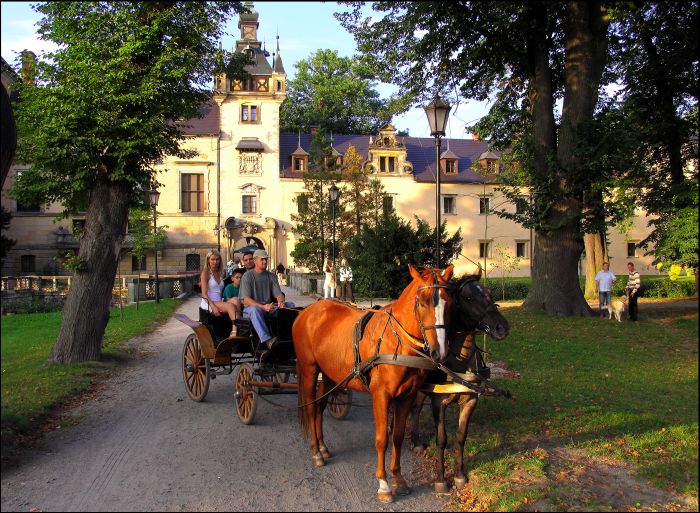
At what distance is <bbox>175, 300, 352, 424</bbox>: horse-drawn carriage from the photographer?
745 cm

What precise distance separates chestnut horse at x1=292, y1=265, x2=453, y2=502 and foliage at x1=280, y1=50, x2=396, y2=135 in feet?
187

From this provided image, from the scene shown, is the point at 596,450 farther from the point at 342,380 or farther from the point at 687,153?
the point at 687,153

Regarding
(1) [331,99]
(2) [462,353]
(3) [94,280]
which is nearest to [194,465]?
(2) [462,353]

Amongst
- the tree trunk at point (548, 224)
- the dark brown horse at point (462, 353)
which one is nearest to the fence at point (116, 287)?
the tree trunk at point (548, 224)

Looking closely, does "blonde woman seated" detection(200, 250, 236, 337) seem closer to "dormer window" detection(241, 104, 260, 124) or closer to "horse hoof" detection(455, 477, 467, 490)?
"horse hoof" detection(455, 477, 467, 490)

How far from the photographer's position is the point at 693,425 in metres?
6.80

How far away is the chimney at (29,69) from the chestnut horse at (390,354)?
28.5ft

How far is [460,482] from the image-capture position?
5.38 meters

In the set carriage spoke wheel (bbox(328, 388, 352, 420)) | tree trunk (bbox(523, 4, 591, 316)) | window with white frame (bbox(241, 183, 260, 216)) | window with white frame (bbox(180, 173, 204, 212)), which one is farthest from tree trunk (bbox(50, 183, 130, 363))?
window with white frame (bbox(180, 173, 204, 212))

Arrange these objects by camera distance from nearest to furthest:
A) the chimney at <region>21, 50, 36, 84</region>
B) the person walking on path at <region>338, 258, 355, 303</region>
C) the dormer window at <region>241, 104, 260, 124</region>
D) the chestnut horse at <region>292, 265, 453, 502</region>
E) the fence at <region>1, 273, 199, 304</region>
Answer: the chestnut horse at <region>292, 265, 453, 502</region>
the chimney at <region>21, 50, 36, 84</region>
the person walking on path at <region>338, 258, 355, 303</region>
the fence at <region>1, 273, 199, 304</region>
the dormer window at <region>241, 104, 260, 124</region>

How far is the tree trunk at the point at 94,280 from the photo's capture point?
11109mm

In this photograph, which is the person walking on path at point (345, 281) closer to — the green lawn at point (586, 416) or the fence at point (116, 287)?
the fence at point (116, 287)

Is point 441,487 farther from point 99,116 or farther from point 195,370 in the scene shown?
point 99,116

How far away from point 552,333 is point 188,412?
9740mm
